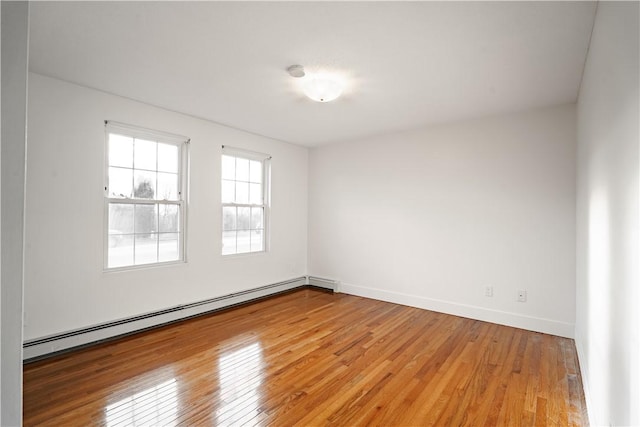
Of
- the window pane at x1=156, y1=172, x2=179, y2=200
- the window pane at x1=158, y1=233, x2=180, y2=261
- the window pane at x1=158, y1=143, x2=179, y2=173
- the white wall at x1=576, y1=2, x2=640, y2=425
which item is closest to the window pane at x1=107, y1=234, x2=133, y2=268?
the window pane at x1=158, y1=233, x2=180, y2=261

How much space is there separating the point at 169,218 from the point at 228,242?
0.91m

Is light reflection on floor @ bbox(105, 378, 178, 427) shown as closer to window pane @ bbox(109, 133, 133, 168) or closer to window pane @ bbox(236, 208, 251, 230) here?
window pane @ bbox(109, 133, 133, 168)

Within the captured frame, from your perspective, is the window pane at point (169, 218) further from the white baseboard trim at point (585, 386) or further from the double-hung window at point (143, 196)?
the white baseboard trim at point (585, 386)

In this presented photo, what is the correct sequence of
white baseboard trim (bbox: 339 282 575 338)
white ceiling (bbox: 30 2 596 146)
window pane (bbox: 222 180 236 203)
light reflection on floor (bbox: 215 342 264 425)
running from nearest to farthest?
white ceiling (bbox: 30 2 596 146)
light reflection on floor (bbox: 215 342 264 425)
white baseboard trim (bbox: 339 282 575 338)
window pane (bbox: 222 180 236 203)

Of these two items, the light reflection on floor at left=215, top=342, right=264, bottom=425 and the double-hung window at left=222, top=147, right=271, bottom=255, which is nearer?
the light reflection on floor at left=215, top=342, right=264, bottom=425

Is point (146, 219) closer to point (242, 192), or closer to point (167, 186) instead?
Answer: point (167, 186)

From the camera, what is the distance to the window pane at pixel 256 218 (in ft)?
15.8

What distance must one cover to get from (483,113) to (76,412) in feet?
15.0

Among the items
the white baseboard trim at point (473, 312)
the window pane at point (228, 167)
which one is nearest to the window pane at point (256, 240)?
the window pane at point (228, 167)

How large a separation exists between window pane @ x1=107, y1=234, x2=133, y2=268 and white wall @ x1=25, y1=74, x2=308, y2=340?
0.12m

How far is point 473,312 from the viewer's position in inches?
153

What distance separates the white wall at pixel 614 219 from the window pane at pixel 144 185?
12.9ft

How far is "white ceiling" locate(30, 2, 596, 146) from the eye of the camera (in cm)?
188

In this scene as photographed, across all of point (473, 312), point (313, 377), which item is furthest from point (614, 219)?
point (473, 312)
